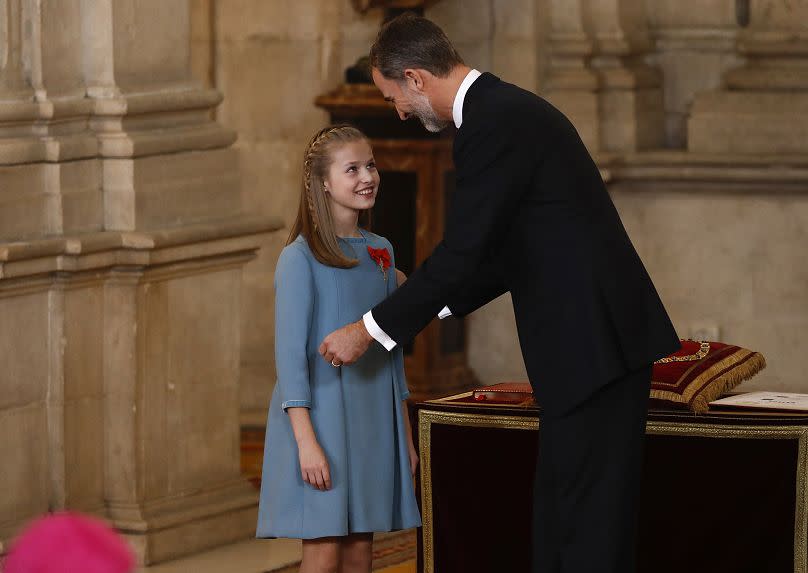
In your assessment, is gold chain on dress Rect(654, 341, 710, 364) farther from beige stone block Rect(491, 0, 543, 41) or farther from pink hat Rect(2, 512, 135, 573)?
beige stone block Rect(491, 0, 543, 41)

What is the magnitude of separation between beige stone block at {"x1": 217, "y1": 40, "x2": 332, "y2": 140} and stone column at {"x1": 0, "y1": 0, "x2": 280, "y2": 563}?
249 centimetres

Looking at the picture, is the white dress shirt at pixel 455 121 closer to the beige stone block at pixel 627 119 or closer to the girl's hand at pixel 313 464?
the girl's hand at pixel 313 464

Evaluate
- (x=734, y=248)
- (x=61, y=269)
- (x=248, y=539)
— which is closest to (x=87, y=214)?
(x=61, y=269)

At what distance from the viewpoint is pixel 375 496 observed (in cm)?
355

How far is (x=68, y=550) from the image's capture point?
2.59 feet

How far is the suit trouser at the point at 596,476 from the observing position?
3.10 m

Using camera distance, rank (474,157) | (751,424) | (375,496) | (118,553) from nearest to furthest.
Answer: (118,553) → (474,157) → (375,496) → (751,424)

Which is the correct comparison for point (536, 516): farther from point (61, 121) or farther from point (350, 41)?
point (350, 41)

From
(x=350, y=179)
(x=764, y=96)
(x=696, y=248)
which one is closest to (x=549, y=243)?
(x=350, y=179)

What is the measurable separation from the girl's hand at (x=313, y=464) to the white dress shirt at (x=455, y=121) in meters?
0.30

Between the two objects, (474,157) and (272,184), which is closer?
(474,157)

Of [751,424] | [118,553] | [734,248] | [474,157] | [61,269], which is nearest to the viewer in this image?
[118,553]

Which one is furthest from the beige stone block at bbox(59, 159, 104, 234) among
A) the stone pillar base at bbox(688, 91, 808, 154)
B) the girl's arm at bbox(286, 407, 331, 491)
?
the stone pillar base at bbox(688, 91, 808, 154)

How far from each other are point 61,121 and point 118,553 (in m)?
4.43
